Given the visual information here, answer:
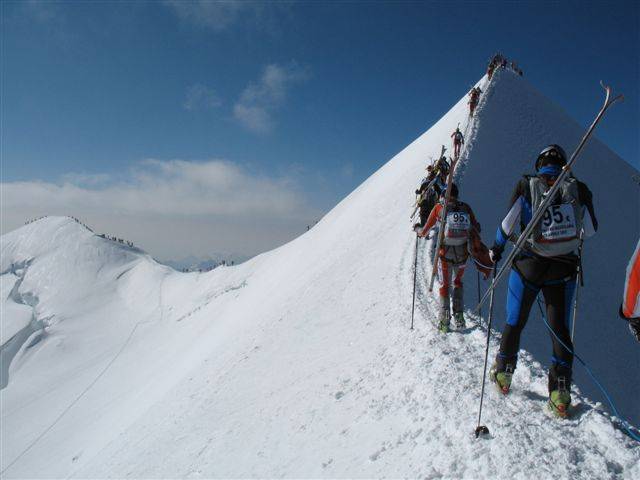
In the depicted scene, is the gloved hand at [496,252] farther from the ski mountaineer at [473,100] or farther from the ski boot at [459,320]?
the ski mountaineer at [473,100]

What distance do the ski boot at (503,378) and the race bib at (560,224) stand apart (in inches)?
67.3

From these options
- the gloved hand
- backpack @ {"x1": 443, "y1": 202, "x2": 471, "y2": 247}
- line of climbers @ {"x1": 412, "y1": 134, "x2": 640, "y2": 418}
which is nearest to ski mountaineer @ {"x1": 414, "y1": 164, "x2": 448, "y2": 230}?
backpack @ {"x1": 443, "y1": 202, "x2": 471, "y2": 247}

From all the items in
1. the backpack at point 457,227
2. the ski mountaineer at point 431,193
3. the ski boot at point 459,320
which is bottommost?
the ski boot at point 459,320

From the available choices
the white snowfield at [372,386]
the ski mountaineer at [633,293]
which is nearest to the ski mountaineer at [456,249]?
the white snowfield at [372,386]

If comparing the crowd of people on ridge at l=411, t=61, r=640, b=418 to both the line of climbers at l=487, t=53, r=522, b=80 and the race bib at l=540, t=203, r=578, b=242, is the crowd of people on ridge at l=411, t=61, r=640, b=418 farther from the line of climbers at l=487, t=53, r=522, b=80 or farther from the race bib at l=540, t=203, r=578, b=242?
the line of climbers at l=487, t=53, r=522, b=80

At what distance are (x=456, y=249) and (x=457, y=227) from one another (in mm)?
452

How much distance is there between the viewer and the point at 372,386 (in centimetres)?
627

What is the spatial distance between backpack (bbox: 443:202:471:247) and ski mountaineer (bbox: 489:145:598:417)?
205 centimetres

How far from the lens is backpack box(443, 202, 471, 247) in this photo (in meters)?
6.68

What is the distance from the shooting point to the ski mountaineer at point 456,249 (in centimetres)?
671

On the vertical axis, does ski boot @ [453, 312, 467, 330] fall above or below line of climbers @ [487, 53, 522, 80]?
below

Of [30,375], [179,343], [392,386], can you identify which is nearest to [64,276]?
[30,375]

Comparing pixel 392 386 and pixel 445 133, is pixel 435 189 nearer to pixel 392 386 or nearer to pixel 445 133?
pixel 392 386

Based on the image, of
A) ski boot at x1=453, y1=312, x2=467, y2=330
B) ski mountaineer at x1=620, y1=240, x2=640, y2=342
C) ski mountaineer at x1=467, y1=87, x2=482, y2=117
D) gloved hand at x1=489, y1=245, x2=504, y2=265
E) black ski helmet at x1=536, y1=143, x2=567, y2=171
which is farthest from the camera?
ski mountaineer at x1=467, y1=87, x2=482, y2=117
